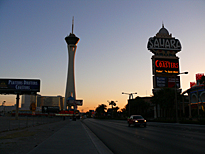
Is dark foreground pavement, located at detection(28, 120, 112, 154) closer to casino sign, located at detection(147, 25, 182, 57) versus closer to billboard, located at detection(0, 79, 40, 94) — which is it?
billboard, located at detection(0, 79, 40, 94)

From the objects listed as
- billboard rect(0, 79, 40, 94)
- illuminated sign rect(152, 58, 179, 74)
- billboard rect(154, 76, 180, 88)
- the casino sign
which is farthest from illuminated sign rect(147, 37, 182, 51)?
billboard rect(0, 79, 40, 94)

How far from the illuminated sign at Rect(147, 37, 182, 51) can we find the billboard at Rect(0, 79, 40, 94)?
41.3 m

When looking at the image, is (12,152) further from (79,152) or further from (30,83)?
(30,83)

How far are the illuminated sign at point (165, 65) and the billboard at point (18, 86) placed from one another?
40.0 m

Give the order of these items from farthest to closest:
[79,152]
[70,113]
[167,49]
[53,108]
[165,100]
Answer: [70,113]
[53,108]
[167,49]
[165,100]
[79,152]

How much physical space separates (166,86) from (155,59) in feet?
32.9

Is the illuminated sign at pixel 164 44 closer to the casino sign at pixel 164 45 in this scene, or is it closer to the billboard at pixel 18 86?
the casino sign at pixel 164 45

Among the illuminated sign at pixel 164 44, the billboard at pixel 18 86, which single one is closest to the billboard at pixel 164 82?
the illuminated sign at pixel 164 44

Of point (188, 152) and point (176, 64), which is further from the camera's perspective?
point (176, 64)

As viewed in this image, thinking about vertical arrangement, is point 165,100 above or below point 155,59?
below

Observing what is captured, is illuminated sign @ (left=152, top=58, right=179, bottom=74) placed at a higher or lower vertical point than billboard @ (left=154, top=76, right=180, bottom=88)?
higher

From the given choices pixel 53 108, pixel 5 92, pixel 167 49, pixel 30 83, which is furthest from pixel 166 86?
pixel 53 108

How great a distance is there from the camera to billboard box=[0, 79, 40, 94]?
6981cm

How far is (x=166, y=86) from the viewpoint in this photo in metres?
74.6
